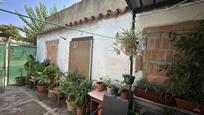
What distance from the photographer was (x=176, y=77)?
202 cm

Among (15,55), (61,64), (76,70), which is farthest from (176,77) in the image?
(15,55)

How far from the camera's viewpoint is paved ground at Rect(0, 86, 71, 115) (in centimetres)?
399

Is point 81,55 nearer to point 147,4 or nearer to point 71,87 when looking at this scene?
point 71,87

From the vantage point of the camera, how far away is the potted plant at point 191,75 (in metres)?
1.81

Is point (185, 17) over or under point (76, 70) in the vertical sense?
over

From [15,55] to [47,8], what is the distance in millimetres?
5915

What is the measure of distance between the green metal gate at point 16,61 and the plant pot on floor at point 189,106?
7.20 meters

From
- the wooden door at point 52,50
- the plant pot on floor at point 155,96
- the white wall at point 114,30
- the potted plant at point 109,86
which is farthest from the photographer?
the wooden door at point 52,50

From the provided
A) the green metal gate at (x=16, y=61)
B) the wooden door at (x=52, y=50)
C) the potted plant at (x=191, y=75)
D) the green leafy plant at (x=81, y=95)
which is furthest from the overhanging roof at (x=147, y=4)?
the green metal gate at (x=16, y=61)

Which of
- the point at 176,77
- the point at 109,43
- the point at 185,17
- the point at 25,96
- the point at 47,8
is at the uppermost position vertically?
the point at 47,8

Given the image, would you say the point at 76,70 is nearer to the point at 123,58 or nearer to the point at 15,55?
the point at 123,58

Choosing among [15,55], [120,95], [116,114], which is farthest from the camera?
[15,55]

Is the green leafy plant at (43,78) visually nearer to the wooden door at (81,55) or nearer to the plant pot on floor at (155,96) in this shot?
the wooden door at (81,55)

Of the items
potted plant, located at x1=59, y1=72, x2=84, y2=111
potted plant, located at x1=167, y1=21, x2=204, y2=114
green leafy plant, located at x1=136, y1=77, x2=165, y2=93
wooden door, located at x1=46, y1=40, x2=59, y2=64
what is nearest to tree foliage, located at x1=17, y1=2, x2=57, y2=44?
wooden door, located at x1=46, y1=40, x2=59, y2=64
